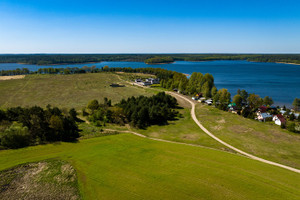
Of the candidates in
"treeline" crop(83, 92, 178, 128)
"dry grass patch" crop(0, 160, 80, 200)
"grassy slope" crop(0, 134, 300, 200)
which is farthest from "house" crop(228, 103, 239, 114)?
"dry grass patch" crop(0, 160, 80, 200)

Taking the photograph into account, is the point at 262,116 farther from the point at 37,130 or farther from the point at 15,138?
the point at 15,138

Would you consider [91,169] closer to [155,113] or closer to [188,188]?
[188,188]

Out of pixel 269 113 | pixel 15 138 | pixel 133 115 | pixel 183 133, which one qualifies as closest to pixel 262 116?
pixel 269 113

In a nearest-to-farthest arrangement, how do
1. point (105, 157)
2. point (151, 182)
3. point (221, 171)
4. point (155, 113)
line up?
point (151, 182)
point (221, 171)
point (105, 157)
point (155, 113)

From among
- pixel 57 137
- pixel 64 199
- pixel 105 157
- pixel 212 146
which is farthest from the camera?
pixel 57 137

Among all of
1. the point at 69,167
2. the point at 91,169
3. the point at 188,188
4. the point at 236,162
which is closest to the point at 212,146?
the point at 236,162

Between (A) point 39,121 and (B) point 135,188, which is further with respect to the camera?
(A) point 39,121

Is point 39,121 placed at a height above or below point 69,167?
above
